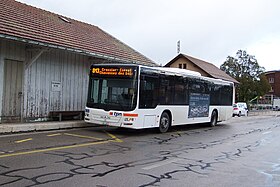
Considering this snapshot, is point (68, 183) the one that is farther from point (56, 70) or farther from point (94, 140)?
point (56, 70)

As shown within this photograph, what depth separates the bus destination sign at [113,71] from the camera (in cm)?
1380

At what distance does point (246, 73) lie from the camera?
Answer: 218ft

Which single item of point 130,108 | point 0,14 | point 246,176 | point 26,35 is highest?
point 0,14

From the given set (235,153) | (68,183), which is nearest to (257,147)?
(235,153)

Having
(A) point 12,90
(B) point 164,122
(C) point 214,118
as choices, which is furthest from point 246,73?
(A) point 12,90

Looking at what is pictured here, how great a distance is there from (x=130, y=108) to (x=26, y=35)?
17.1 feet

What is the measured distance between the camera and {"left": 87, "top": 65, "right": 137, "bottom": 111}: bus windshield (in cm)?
1368

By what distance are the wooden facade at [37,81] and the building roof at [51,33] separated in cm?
64

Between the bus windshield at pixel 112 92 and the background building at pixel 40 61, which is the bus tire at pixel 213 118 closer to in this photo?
the background building at pixel 40 61

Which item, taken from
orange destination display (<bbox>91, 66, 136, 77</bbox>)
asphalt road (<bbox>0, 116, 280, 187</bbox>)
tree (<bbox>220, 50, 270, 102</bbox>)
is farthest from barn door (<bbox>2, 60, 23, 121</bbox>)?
tree (<bbox>220, 50, 270, 102</bbox>)

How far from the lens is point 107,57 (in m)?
18.5

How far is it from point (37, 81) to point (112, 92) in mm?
3968

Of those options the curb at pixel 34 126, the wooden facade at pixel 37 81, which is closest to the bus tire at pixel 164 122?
the curb at pixel 34 126

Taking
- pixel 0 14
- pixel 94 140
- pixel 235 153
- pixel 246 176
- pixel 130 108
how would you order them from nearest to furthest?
pixel 246 176, pixel 235 153, pixel 94 140, pixel 130 108, pixel 0 14
